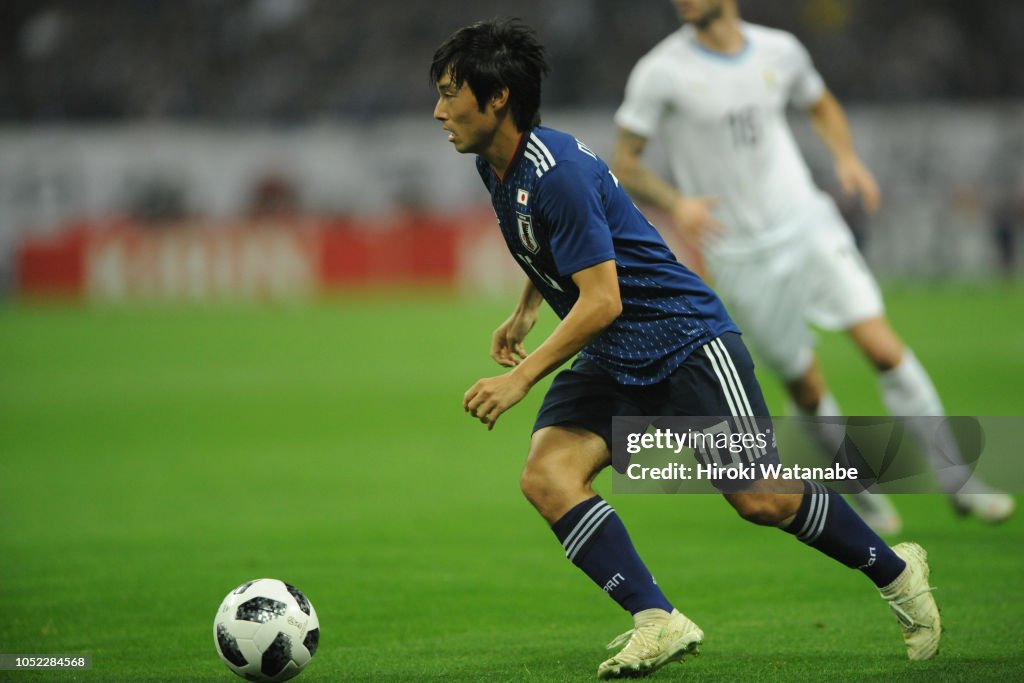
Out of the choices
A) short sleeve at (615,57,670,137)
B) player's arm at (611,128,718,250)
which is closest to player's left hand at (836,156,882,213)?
player's arm at (611,128,718,250)

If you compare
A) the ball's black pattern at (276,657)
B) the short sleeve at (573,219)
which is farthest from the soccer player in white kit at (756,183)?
the ball's black pattern at (276,657)

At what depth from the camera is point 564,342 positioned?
4.37 metres

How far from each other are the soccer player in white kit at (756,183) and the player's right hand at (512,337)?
221cm

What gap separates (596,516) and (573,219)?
0.99 meters

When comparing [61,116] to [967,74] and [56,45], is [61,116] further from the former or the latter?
[967,74]

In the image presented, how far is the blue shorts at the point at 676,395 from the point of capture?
15.4 ft

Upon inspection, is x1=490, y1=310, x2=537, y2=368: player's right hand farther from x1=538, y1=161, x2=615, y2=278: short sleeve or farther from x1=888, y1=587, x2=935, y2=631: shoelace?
x1=888, y1=587, x2=935, y2=631: shoelace

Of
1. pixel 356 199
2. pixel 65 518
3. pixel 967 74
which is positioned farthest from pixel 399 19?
pixel 65 518

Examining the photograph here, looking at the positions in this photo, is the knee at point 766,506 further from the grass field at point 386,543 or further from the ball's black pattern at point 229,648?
the ball's black pattern at point 229,648

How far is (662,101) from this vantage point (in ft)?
24.5

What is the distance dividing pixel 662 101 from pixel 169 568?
3363 millimetres

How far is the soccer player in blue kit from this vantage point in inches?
173

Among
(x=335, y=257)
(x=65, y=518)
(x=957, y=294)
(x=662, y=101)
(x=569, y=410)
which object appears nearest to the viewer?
(x=569, y=410)

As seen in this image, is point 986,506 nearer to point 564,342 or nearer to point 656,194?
point 656,194
